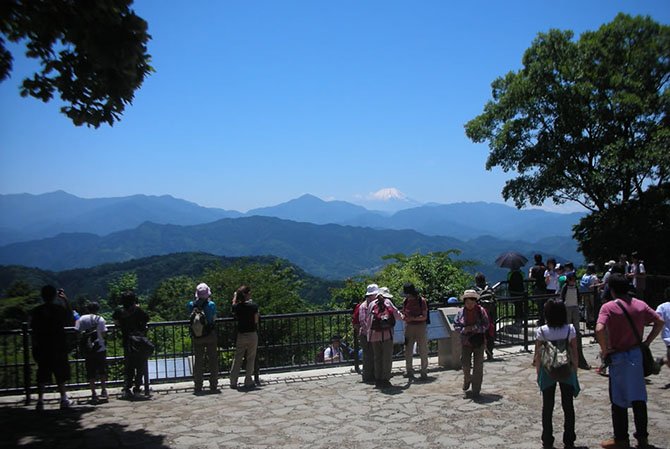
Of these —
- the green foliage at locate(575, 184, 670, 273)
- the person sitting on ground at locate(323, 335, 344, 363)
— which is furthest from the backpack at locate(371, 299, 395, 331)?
the green foliage at locate(575, 184, 670, 273)

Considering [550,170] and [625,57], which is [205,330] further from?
[625,57]

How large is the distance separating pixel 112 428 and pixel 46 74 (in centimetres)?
488

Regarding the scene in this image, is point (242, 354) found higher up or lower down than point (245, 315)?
lower down

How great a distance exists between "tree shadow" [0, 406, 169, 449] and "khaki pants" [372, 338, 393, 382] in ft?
12.2

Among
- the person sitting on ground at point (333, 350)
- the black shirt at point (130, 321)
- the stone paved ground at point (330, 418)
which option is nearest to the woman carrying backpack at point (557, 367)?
the stone paved ground at point (330, 418)

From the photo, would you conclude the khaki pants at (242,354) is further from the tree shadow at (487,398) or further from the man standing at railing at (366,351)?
the tree shadow at (487,398)

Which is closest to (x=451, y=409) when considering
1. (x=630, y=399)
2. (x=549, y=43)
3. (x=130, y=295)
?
(x=630, y=399)

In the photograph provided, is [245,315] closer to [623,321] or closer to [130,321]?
[130,321]

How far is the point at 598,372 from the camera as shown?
28.8 feet

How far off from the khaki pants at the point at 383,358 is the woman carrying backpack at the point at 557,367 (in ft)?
10.9

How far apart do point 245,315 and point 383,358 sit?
96.5 inches

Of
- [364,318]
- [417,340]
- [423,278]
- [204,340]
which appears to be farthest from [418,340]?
[423,278]

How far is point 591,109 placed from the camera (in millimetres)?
20594

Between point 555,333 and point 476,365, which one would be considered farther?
point 476,365
